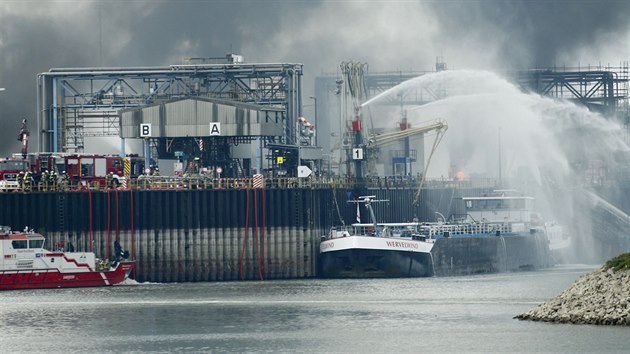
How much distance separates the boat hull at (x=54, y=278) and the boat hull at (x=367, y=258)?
16232mm

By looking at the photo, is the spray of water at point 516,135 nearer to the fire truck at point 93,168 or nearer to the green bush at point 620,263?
the fire truck at point 93,168

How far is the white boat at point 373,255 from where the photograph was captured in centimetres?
13625

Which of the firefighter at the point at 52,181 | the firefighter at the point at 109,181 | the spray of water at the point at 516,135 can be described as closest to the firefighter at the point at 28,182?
the firefighter at the point at 52,181

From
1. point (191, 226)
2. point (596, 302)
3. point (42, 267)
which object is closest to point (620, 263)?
point (596, 302)

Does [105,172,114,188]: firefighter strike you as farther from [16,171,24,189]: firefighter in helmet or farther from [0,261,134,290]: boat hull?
[0,261,134,290]: boat hull

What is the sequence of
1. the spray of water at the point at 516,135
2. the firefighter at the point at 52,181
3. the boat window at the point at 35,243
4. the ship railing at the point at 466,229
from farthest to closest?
the spray of water at the point at 516,135
the ship railing at the point at 466,229
the firefighter at the point at 52,181
the boat window at the point at 35,243

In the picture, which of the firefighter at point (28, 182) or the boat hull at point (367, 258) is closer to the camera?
the firefighter at point (28, 182)

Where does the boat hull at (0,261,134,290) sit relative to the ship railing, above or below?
below

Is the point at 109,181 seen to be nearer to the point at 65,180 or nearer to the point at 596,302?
the point at 65,180

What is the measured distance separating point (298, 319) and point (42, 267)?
3098cm

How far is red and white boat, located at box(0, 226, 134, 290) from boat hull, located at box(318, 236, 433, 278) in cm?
1625

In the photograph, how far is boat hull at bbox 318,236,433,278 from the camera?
A: 136188 millimetres

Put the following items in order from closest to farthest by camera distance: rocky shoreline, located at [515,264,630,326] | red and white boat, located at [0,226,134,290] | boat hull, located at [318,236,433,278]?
rocky shoreline, located at [515,264,630,326], red and white boat, located at [0,226,134,290], boat hull, located at [318,236,433,278]

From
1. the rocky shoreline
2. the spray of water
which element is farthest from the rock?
the spray of water
